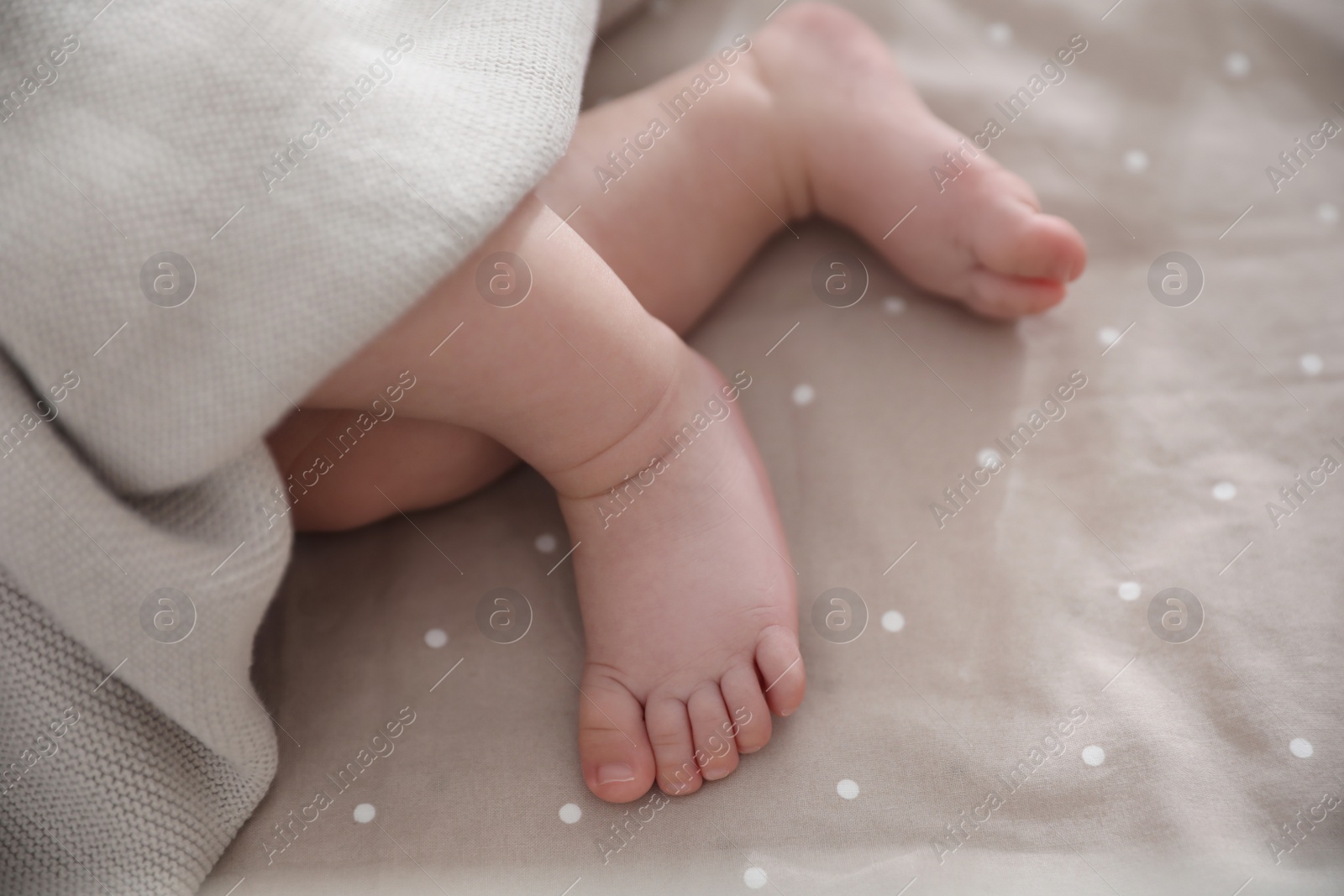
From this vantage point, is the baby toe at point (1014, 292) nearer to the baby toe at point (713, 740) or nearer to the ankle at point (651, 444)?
the ankle at point (651, 444)

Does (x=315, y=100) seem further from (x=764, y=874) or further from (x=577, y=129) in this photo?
(x=764, y=874)

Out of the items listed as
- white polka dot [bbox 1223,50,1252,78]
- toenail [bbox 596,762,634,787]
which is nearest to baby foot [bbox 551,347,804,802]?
Answer: toenail [bbox 596,762,634,787]

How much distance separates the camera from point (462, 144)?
1.83 ft

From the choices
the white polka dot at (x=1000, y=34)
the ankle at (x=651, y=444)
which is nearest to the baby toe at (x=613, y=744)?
the ankle at (x=651, y=444)

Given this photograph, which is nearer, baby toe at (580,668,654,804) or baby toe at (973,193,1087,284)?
baby toe at (580,668,654,804)

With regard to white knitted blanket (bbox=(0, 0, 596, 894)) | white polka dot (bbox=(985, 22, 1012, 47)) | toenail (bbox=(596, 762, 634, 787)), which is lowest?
white polka dot (bbox=(985, 22, 1012, 47))

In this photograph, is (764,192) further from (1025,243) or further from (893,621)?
(893,621)

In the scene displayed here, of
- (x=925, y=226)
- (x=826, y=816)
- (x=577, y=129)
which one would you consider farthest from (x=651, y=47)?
(x=826, y=816)

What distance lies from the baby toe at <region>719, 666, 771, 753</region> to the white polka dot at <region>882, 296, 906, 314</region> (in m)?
0.34

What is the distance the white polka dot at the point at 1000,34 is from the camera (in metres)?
0.90

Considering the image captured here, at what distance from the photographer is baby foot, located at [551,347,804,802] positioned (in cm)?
61

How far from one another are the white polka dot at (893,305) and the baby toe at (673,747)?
376 mm

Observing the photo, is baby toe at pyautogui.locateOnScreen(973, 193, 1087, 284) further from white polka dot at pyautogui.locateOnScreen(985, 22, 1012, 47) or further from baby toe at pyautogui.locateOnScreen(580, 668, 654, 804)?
baby toe at pyautogui.locateOnScreen(580, 668, 654, 804)

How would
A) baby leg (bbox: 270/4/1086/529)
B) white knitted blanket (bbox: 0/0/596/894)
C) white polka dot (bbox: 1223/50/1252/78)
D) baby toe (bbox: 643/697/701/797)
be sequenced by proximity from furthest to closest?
white polka dot (bbox: 1223/50/1252/78) → baby leg (bbox: 270/4/1086/529) → baby toe (bbox: 643/697/701/797) → white knitted blanket (bbox: 0/0/596/894)
